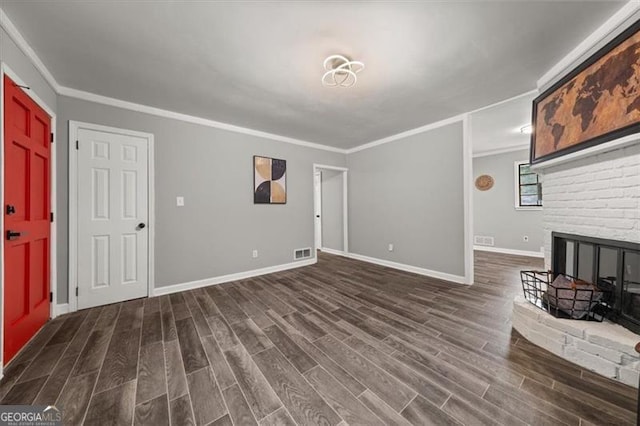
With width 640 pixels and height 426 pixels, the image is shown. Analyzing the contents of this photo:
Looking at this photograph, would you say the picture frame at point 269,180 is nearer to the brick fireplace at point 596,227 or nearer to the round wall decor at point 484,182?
the brick fireplace at point 596,227

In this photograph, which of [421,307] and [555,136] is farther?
[421,307]

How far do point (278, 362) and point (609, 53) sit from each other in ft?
10.8

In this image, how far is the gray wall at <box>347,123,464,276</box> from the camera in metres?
3.39

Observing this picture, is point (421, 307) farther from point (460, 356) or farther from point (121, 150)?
point (121, 150)

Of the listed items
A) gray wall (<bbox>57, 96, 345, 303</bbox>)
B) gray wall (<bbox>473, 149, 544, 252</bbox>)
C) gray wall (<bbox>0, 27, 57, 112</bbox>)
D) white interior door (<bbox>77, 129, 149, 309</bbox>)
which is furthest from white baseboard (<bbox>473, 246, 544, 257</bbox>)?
gray wall (<bbox>0, 27, 57, 112</bbox>)

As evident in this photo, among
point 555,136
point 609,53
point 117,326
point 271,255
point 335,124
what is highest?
point 335,124

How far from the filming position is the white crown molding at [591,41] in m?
1.53

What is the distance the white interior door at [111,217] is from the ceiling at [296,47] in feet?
2.07

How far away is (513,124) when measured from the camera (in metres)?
3.78

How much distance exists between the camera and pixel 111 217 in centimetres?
267

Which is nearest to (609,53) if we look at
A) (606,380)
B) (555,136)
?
(555,136)

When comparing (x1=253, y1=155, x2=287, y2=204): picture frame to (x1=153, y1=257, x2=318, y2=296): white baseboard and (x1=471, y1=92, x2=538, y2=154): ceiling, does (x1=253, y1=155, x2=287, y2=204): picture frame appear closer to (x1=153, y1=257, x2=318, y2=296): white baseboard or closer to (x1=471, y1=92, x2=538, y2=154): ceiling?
(x1=153, y1=257, x2=318, y2=296): white baseboard

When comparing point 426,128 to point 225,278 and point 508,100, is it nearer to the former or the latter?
point 508,100

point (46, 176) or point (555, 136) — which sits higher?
point (555, 136)
